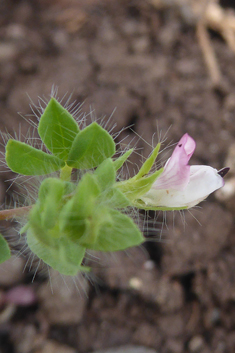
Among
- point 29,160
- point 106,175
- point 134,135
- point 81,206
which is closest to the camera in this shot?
point 81,206

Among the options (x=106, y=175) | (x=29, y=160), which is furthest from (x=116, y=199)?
(x=29, y=160)

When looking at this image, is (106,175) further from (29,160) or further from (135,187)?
(29,160)

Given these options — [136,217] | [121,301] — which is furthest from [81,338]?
[136,217]

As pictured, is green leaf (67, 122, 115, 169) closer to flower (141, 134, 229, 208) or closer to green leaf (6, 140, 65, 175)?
green leaf (6, 140, 65, 175)

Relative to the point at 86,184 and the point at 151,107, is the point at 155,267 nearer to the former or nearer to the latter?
the point at 151,107

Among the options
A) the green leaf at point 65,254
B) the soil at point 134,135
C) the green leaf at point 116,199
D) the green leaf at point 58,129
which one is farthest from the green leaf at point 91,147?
the soil at point 134,135

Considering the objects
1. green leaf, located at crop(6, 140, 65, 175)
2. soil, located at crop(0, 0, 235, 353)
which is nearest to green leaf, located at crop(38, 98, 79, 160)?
green leaf, located at crop(6, 140, 65, 175)
